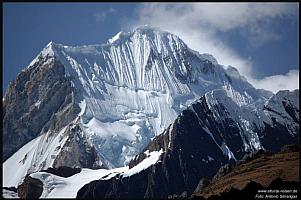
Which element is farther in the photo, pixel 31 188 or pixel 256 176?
pixel 31 188

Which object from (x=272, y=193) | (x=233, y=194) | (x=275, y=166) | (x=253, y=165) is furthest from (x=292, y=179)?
(x=253, y=165)

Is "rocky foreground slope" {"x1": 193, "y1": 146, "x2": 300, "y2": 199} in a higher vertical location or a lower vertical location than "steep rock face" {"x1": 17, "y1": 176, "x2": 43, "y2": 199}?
lower

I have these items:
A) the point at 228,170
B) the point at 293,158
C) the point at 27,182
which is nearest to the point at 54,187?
the point at 27,182

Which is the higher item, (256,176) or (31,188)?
(31,188)

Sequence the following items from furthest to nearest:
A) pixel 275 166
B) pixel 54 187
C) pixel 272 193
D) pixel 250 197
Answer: pixel 54 187
pixel 275 166
pixel 250 197
pixel 272 193

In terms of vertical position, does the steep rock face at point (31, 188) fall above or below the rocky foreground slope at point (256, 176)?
above

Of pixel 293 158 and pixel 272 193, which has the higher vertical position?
pixel 293 158

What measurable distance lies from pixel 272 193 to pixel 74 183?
13382 cm

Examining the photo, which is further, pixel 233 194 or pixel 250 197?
pixel 233 194

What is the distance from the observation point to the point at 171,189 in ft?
647

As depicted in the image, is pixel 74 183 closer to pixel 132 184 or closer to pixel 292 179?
pixel 132 184

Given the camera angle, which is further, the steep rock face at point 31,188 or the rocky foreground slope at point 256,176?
the steep rock face at point 31,188

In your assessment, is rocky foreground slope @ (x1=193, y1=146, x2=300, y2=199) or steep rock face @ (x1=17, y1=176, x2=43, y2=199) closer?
rocky foreground slope @ (x1=193, y1=146, x2=300, y2=199)

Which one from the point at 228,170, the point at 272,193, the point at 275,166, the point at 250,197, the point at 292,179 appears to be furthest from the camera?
the point at 228,170
